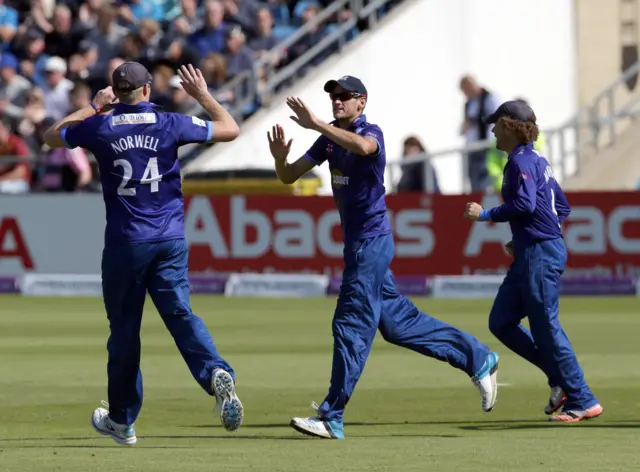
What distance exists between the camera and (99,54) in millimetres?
27109

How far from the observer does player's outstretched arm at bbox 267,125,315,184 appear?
1033 centimetres

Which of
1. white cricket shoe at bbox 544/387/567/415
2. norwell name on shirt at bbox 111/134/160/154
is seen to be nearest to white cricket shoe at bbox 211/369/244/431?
norwell name on shirt at bbox 111/134/160/154

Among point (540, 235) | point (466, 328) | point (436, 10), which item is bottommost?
point (466, 328)

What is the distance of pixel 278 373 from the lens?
13672 millimetres

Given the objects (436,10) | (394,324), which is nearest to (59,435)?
(394,324)

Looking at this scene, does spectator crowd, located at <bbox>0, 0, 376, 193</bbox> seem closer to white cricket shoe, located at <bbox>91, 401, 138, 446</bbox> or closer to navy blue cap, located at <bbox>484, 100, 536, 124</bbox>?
navy blue cap, located at <bbox>484, 100, 536, 124</bbox>

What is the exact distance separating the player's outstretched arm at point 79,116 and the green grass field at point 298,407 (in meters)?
1.77

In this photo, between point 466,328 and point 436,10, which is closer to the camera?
point 466,328

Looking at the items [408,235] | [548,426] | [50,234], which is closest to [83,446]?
[548,426]

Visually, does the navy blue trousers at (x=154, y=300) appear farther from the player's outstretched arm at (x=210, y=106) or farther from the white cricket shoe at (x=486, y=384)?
the white cricket shoe at (x=486, y=384)

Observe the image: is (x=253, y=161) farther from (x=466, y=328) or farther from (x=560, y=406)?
(x=560, y=406)

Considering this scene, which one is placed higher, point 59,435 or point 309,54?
point 309,54

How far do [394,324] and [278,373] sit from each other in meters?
3.23

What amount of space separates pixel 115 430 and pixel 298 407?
1.95 meters
